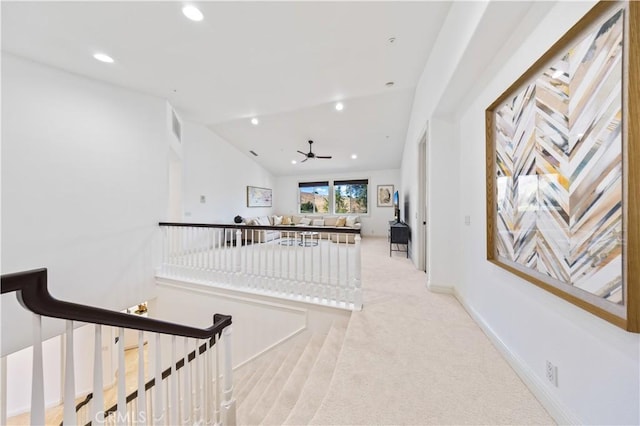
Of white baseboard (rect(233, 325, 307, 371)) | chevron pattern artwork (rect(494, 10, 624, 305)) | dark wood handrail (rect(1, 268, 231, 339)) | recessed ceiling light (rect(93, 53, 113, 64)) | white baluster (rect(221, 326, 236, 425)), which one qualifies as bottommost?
white baseboard (rect(233, 325, 307, 371))

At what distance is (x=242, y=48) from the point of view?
2.85 m

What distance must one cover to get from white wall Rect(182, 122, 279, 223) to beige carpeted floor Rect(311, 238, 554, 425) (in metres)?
5.01

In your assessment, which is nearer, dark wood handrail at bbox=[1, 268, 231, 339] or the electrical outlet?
dark wood handrail at bbox=[1, 268, 231, 339]

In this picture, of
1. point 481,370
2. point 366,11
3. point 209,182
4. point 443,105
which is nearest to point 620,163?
point 481,370

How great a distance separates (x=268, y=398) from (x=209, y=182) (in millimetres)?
5422

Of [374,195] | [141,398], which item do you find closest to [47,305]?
[141,398]

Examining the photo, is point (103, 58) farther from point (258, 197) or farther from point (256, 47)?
point (258, 197)

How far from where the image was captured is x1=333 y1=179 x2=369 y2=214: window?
9.06 m

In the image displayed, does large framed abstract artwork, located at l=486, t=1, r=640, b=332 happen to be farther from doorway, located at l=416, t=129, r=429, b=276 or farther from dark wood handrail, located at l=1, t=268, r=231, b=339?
doorway, located at l=416, t=129, r=429, b=276

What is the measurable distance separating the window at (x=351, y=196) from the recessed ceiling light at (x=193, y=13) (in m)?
7.23

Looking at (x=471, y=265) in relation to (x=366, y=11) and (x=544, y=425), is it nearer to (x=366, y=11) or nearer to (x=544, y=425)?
(x=544, y=425)

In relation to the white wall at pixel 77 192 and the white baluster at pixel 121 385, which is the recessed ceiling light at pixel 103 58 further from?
the white baluster at pixel 121 385

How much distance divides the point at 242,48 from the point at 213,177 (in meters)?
4.23

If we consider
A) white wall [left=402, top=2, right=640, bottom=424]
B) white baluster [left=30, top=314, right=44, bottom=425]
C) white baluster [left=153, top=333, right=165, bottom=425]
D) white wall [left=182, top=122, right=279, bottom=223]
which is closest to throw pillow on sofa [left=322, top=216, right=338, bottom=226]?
white wall [left=182, top=122, right=279, bottom=223]
